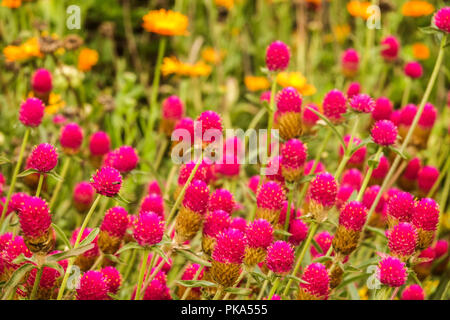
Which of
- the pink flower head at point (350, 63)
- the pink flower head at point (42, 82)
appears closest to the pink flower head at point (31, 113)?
the pink flower head at point (42, 82)

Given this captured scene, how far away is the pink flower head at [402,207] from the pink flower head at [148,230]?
1.91 feet

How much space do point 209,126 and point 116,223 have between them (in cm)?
32

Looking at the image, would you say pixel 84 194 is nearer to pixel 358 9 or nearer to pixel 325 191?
pixel 325 191

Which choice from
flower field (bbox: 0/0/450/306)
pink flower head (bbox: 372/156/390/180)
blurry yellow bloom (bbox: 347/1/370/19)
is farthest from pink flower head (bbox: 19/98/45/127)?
blurry yellow bloom (bbox: 347/1/370/19)

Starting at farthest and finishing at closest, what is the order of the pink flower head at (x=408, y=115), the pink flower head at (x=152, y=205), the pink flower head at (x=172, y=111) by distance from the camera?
the pink flower head at (x=172, y=111) < the pink flower head at (x=408, y=115) < the pink flower head at (x=152, y=205)

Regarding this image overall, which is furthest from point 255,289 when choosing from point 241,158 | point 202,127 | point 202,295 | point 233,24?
point 233,24

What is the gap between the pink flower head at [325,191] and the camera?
141 cm

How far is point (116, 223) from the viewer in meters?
1.37

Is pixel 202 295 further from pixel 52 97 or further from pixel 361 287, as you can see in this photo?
pixel 52 97

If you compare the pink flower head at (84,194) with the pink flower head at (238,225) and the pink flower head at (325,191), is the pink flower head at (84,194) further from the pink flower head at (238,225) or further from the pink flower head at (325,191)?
the pink flower head at (325,191)

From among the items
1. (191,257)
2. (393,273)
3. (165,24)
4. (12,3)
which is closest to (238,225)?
(191,257)

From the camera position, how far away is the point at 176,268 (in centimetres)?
203

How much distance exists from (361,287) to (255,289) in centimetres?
65

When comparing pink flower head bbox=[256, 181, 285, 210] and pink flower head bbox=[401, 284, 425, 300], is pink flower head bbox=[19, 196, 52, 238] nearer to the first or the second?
pink flower head bbox=[256, 181, 285, 210]
